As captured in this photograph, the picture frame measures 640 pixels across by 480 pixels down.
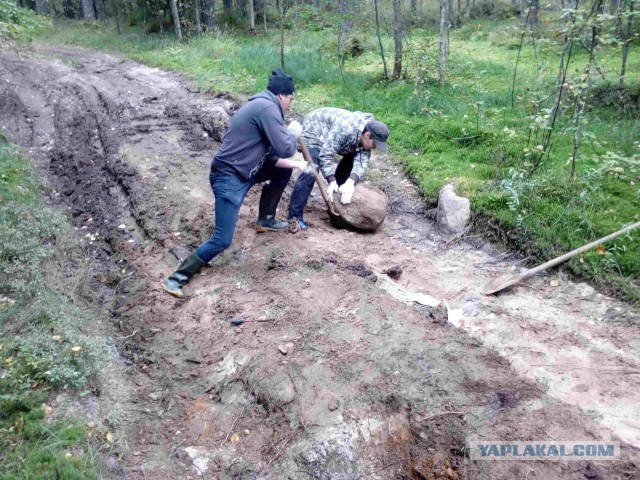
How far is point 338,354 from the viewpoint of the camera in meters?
3.96

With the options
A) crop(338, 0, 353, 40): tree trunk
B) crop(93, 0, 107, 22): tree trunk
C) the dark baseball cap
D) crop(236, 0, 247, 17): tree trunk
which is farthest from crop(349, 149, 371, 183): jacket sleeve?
crop(93, 0, 107, 22): tree trunk

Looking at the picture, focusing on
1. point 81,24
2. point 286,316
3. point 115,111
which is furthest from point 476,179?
point 81,24

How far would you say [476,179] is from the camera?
6.33 meters

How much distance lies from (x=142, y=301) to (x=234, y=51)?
1042 cm

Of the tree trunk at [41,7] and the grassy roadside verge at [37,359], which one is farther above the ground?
the tree trunk at [41,7]

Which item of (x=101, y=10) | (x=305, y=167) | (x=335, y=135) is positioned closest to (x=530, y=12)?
(x=335, y=135)

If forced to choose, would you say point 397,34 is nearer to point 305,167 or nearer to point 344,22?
point 344,22

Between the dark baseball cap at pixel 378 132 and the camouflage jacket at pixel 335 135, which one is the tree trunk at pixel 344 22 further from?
the dark baseball cap at pixel 378 132

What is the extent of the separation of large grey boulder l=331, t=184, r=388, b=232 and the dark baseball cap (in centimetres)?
65

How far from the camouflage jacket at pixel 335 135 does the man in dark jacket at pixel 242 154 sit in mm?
663

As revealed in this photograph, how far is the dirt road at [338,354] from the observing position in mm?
3316

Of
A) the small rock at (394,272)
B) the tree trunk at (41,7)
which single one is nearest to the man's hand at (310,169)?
the small rock at (394,272)

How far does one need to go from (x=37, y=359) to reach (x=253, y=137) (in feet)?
8.07

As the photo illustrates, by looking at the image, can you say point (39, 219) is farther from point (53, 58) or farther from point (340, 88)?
point (53, 58)
